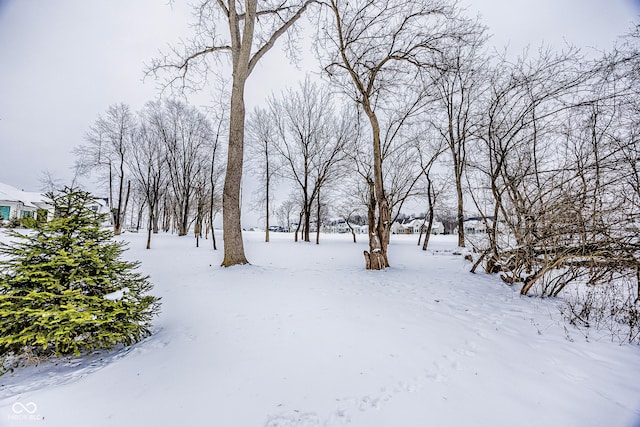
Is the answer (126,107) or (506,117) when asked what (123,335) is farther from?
(126,107)

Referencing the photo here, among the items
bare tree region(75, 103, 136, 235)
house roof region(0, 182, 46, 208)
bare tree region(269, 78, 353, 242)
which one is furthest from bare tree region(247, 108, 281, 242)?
house roof region(0, 182, 46, 208)

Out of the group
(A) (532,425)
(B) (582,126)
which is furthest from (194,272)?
(B) (582,126)

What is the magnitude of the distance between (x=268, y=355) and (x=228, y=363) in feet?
1.27

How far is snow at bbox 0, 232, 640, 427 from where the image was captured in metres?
1.74

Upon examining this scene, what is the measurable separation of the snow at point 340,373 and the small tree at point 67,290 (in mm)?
256

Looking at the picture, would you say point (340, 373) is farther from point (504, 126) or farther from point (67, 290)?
point (504, 126)

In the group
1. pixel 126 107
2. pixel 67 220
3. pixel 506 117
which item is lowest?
pixel 67 220

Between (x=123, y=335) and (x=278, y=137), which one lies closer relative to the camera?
(x=123, y=335)

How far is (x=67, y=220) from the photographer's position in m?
2.64

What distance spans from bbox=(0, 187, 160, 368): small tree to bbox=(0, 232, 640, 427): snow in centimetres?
26

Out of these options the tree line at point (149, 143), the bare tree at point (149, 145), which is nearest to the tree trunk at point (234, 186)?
the tree line at point (149, 143)

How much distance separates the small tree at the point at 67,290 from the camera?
2268 mm

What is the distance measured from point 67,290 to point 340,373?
2762 millimetres

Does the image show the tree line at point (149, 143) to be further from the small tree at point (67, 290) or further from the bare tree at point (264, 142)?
the small tree at point (67, 290)
